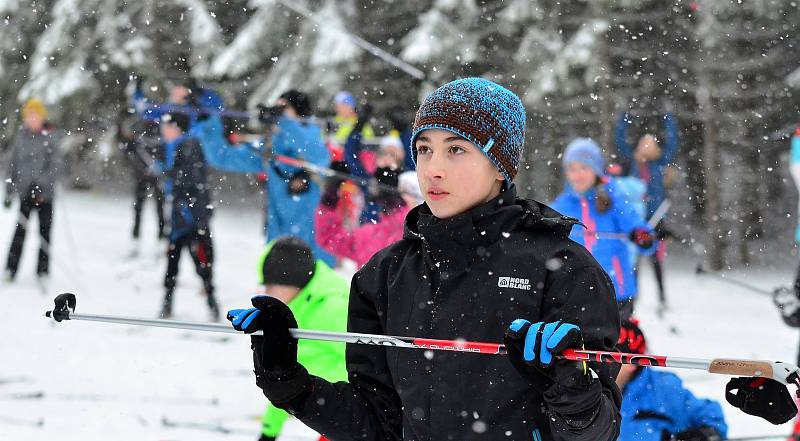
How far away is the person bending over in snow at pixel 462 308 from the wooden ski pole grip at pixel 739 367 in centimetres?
22

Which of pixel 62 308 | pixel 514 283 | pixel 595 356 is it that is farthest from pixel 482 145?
pixel 62 308

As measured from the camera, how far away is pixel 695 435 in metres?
3.62

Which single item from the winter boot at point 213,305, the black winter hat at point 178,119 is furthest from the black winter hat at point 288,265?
the black winter hat at point 178,119

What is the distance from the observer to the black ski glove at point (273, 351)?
208cm

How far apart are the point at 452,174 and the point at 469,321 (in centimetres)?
34

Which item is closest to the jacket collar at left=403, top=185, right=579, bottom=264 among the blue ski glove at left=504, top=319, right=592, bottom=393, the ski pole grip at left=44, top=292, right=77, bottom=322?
the blue ski glove at left=504, top=319, right=592, bottom=393

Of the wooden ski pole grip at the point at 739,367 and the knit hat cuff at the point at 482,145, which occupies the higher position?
the knit hat cuff at the point at 482,145

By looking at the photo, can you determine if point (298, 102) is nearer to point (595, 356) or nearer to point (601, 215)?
point (601, 215)

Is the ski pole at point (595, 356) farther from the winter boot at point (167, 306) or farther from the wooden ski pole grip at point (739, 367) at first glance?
the winter boot at point (167, 306)

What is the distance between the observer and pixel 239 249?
1542cm

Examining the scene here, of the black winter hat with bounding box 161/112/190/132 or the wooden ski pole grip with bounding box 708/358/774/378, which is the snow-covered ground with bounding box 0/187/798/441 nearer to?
the black winter hat with bounding box 161/112/190/132

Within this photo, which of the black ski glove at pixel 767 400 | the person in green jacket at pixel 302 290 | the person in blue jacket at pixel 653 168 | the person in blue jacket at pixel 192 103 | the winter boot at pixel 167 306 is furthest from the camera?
the person in blue jacket at pixel 653 168

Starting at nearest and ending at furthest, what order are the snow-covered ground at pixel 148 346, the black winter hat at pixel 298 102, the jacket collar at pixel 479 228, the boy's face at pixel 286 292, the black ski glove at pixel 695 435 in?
the jacket collar at pixel 479 228 → the black ski glove at pixel 695 435 → the boy's face at pixel 286 292 → the snow-covered ground at pixel 148 346 → the black winter hat at pixel 298 102

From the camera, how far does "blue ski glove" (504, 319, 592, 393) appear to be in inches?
66.1
